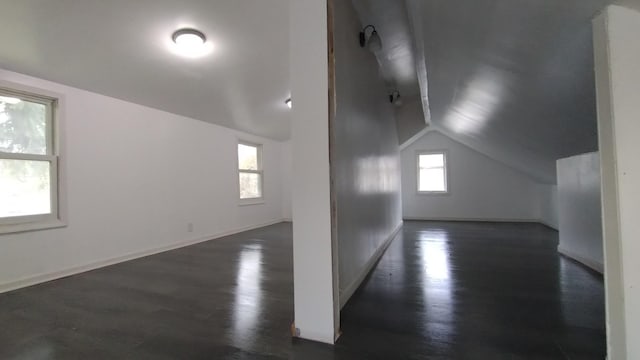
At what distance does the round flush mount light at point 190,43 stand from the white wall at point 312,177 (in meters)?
1.27

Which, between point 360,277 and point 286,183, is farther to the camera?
point 286,183

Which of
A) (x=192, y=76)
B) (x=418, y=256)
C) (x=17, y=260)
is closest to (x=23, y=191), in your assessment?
(x=17, y=260)

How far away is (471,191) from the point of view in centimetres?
697

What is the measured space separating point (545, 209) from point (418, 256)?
434 centimetres

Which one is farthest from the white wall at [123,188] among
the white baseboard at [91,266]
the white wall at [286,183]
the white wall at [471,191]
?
the white wall at [471,191]

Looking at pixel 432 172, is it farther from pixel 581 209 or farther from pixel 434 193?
pixel 581 209

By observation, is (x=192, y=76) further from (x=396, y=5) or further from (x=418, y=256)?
(x=418, y=256)

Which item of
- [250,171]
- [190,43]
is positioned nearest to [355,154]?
[190,43]

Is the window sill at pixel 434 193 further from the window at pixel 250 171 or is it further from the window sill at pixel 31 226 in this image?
the window sill at pixel 31 226

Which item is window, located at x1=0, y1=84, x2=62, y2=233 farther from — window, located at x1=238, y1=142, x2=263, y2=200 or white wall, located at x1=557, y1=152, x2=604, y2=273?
white wall, located at x1=557, y1=152, x2=604, y2=273

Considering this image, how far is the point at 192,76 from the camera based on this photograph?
10.7ft

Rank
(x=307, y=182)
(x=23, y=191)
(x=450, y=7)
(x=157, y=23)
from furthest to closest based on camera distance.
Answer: (x=23, y=191) < (x=157, y=23) < (x=450, y=7) < (x=307, y=182)

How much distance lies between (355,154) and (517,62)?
4.47ft

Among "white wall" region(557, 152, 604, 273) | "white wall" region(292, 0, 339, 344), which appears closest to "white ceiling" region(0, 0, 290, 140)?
"white wall" region(292, 0, 339, 344)
